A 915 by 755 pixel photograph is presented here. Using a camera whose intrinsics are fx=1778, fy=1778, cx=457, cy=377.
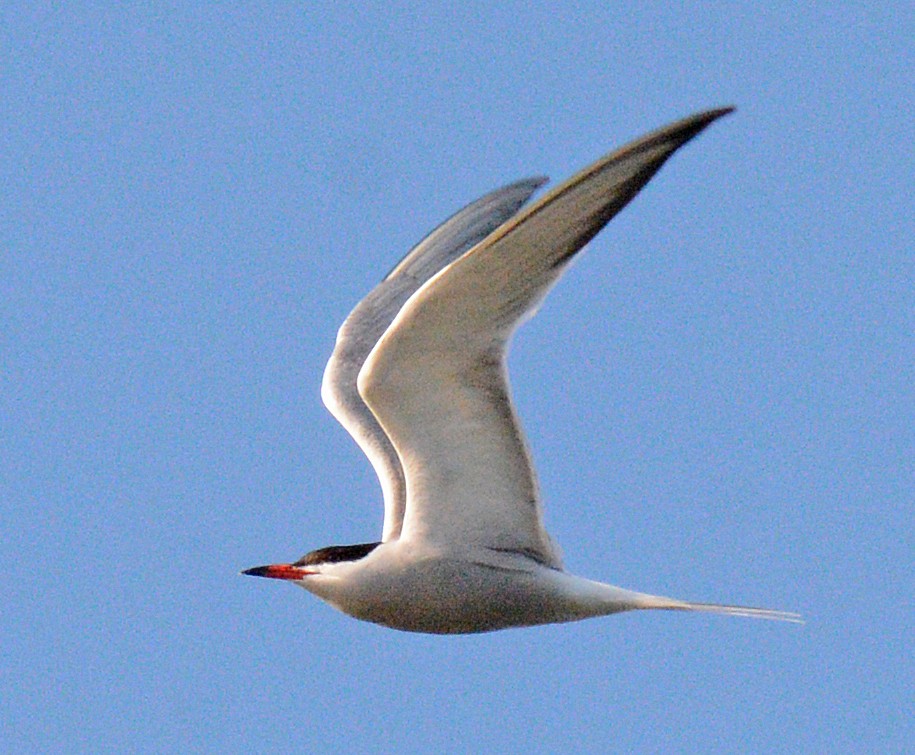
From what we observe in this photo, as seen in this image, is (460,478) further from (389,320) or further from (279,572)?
(389,320)

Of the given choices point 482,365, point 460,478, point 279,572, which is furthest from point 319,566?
point 482,365

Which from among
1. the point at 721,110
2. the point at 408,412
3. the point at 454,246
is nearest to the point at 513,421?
the point at 408,412

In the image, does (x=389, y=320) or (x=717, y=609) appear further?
(x=389, y=320)

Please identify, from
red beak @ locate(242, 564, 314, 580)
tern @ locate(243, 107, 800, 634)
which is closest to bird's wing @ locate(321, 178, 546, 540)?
tern @ locate(243, 107, 800, 634)

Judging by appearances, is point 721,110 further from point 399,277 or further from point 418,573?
point 399,277

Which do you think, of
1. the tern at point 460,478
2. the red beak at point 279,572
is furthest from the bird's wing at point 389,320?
the red beak at point 279,572

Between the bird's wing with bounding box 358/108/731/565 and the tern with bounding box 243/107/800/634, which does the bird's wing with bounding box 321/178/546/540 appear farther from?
the bird's wing with bounding box 358/108/731/565

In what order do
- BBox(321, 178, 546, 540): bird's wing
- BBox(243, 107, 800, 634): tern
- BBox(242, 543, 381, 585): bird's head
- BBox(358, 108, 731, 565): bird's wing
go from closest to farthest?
BBox(358, 108, 731, 565): bird's wing, BBox(243, 107, 800, 634): tern, BBox(242, 543, 381, 585): bird's head, BBox(321, 178, 546, 540): bird's wing
